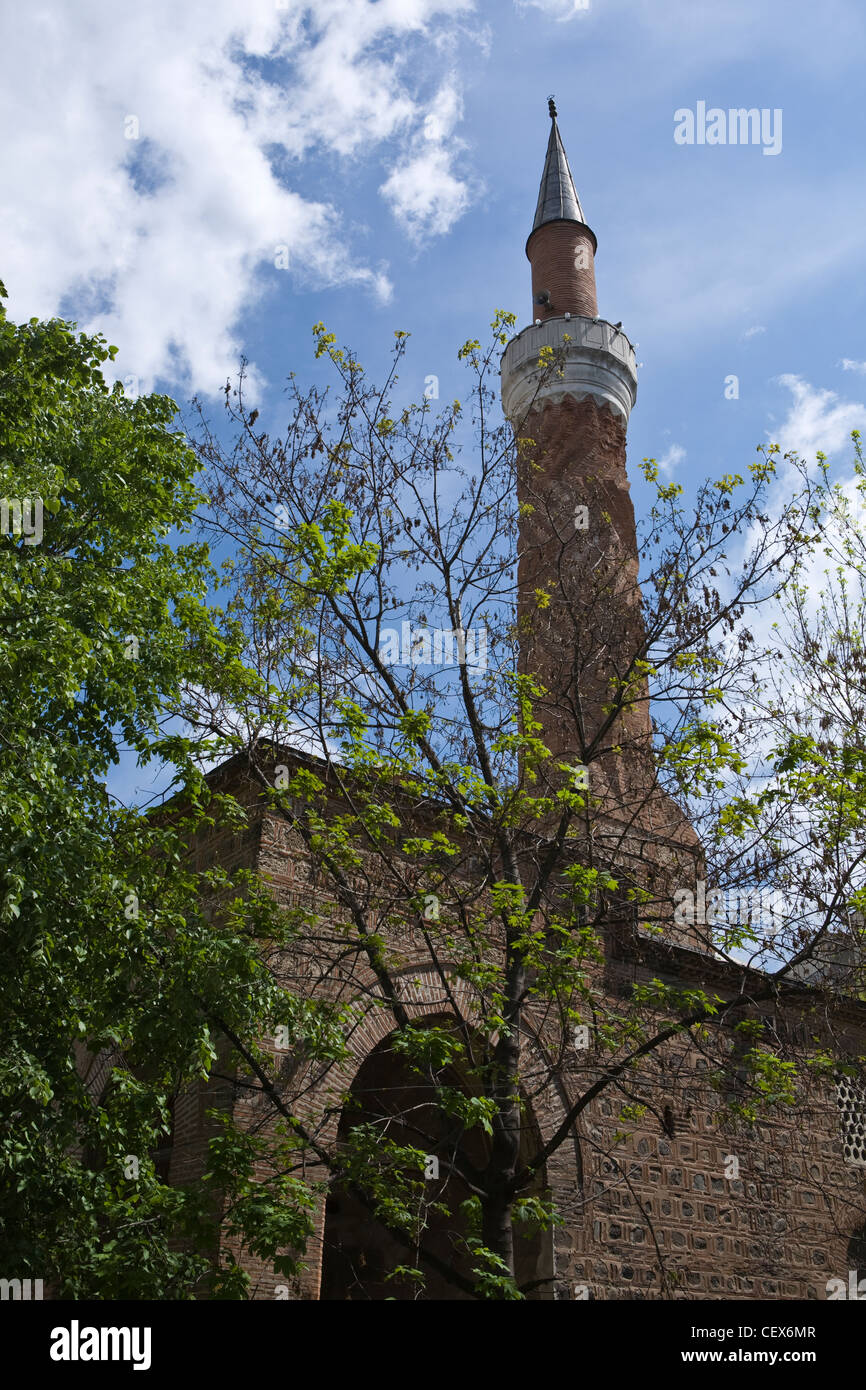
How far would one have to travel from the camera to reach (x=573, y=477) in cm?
1339

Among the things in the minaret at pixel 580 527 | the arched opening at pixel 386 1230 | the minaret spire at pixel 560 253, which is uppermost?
the minaret spire at pixel 560 253

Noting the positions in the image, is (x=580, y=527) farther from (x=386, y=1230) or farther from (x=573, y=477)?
(x=386, y=1230)

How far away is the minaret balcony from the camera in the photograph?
1409 centimetres

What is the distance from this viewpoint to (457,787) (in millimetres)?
6641

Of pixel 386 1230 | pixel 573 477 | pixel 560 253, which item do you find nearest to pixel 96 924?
pixel 386 1230

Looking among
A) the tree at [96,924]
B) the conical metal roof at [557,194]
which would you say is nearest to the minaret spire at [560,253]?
the conical metal roof at [557,194]

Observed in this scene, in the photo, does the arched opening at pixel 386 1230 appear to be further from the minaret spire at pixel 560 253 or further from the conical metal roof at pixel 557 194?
the conical metal roof at pixel 557 194

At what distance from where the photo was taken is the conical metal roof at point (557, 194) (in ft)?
51.7

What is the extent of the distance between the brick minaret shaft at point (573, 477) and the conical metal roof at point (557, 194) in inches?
0.8

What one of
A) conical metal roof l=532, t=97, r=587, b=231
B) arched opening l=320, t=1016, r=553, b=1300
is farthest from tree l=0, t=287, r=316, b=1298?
conical metal roof l=532, t=97, r=587, b=231

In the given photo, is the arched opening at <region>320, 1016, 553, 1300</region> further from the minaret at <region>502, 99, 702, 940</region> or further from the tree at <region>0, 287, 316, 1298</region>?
the tree at <region>0, 287, 316, 1298</region>

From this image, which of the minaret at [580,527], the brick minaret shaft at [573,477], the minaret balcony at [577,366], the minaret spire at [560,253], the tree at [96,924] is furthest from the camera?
the minaret spire at [560,253]

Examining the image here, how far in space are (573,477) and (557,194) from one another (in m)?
5.38
